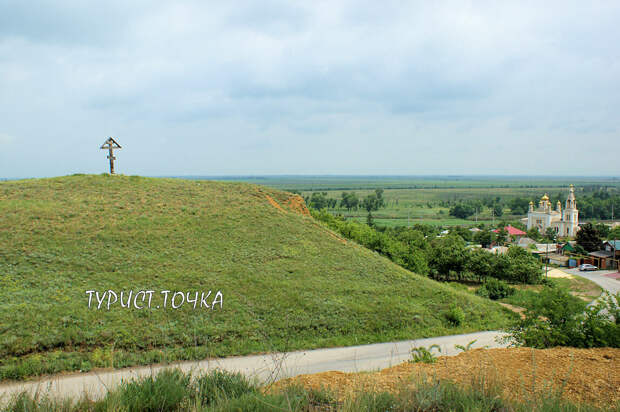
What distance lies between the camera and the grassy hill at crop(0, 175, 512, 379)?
10539mm

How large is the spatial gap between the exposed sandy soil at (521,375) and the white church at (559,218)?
291ft

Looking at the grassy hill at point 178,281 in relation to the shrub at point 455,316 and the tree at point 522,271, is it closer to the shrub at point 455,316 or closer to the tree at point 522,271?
the shrub at point 455,316

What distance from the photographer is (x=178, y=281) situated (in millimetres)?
14109

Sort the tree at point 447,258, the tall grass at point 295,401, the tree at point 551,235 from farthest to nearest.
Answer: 1. the tree at point 551,235
2. the tree at point 447,258
3. the tall grass at point 295,401

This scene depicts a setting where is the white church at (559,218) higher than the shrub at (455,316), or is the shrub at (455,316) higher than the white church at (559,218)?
the shrub at (455,316)

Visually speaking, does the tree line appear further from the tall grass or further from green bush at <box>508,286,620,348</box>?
the tall grass

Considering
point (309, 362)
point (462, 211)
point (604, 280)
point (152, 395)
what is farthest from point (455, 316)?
point (462, 211)

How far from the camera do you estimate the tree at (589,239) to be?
61.2 meters

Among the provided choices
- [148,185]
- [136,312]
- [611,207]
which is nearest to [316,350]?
[136,312]

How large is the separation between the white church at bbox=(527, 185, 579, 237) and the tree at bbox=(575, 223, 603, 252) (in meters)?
19.1

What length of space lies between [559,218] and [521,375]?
101274 millimetres

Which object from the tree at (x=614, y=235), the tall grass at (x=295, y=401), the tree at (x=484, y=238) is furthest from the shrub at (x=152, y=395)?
the tree at (x=614, y=235)

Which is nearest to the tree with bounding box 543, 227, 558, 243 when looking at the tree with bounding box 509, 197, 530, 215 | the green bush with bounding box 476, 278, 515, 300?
the green bush with bounding box 476, 278, 515, 300

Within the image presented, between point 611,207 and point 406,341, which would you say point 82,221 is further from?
point 611,207
